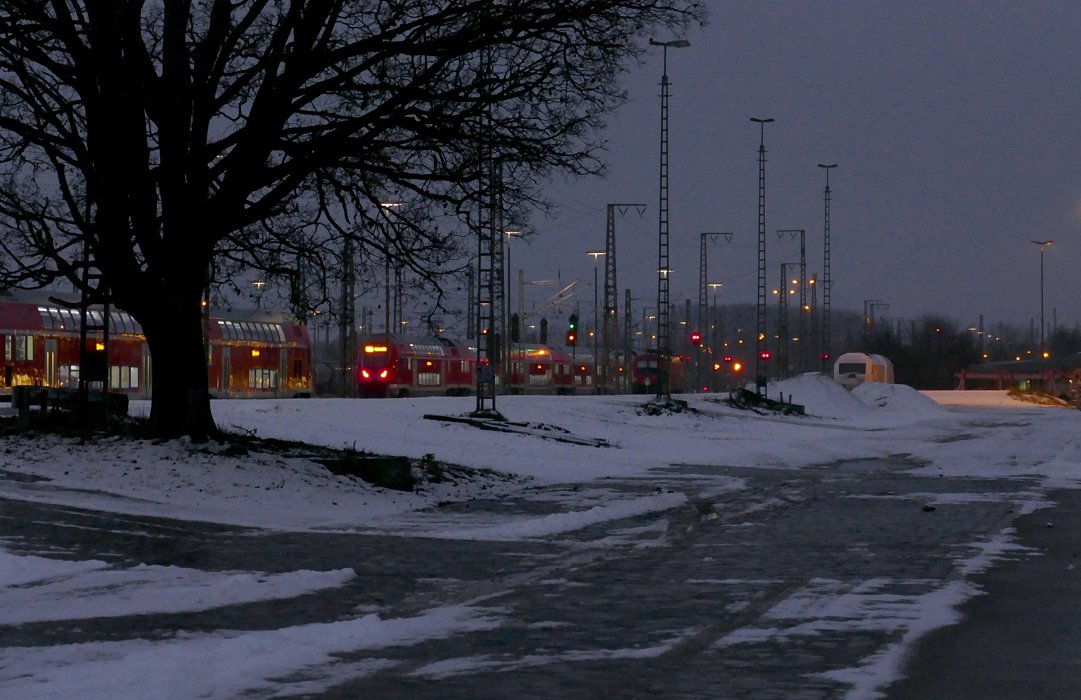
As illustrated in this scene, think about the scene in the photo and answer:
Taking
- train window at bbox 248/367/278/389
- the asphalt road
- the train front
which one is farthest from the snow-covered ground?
the train front

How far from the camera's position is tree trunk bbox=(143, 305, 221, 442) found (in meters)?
22.1

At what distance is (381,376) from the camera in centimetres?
6781

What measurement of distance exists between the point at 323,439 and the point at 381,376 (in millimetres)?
36899

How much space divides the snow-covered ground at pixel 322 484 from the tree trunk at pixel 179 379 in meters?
0.63

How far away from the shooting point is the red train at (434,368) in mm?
67938

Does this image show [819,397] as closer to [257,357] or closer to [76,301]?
[257,357]

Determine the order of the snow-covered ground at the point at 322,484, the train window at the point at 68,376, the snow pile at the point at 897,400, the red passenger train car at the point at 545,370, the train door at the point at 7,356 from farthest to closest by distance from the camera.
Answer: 1. the red passenger train car at the point at 545,370
2. the snow pile at the point at 897,400
3. the train window at the point at 68,376
4. the train door at the point at 7,356
5. the snow-covered ground at the point at 322,484

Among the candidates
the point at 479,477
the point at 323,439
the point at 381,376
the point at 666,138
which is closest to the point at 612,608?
the point at 479,477

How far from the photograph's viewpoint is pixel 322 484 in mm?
20734

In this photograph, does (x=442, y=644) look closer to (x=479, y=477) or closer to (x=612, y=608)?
(x=612, y=608)

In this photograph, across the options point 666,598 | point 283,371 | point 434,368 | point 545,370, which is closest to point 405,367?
point 434,368

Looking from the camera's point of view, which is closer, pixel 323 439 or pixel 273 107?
pixel 273 107

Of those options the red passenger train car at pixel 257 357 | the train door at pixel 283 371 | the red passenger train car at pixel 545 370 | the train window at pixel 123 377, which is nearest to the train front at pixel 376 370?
the red passenger train car at pixel 257 357

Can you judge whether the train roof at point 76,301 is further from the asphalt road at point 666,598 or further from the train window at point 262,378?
the asphalt road at point 666,598
